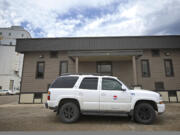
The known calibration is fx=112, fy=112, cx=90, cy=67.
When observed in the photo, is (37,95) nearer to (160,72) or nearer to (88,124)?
(88,124)

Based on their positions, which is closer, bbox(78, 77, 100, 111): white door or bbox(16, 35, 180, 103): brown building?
bbox(78, 77, 100, 111): white door

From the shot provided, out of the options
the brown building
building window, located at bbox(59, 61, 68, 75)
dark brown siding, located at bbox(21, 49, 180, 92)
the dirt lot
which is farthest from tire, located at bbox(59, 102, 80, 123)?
building window, located at bbox(59, 61, 68, 75)

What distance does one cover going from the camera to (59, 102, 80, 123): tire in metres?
4.78

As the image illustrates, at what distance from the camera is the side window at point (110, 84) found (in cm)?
502

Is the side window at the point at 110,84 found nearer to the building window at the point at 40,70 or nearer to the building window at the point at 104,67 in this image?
the building window at the point at 104,67

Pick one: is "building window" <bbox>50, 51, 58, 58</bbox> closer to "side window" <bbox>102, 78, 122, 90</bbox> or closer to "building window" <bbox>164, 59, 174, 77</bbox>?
"side window" <bbox>102, 78, 122, 90</bbox>

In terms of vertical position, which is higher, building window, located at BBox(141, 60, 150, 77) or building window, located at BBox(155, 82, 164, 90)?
building window, located at BBox(141, 60, 150, 77)

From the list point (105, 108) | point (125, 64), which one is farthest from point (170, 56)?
point (105, 108)

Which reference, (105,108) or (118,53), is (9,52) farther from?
(105,108)

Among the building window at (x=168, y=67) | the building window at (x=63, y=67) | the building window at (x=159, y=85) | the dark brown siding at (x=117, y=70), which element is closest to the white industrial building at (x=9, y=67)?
the dark brown siding at (x=117, y=70)

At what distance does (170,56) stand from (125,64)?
16.4ft

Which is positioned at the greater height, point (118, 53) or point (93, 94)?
point (118, 53)

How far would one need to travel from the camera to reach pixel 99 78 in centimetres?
525

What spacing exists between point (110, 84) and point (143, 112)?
1805 mm
